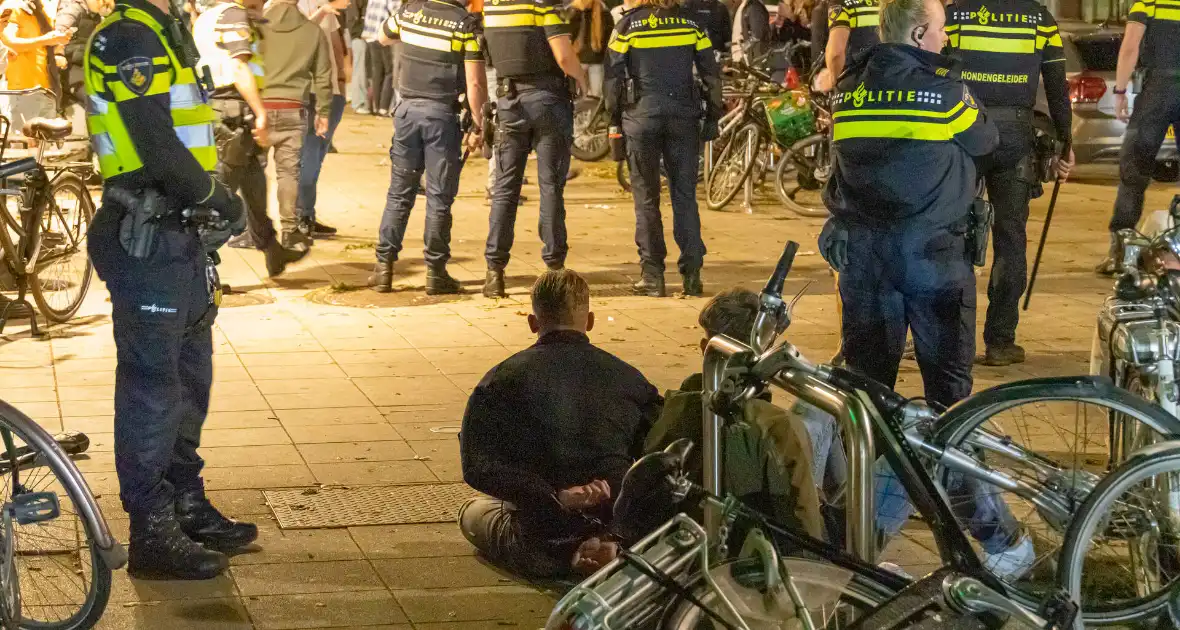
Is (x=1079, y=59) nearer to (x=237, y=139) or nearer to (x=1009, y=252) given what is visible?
(x=1009, y=252)

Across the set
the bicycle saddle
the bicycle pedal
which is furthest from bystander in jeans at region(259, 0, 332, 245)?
the bicycle pedal

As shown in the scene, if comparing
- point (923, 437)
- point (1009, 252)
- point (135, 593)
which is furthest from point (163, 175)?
point (1009, 252)

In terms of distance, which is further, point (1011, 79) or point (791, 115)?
point (791, 115)

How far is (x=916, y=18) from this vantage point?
19.0ft

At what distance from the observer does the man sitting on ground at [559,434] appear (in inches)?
207

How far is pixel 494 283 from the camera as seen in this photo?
10.3m

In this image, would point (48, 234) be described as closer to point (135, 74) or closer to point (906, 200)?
point (135, 74)

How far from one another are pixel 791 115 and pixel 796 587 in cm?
1077

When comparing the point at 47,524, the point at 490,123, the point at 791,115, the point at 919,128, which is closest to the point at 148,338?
the point at 47,524

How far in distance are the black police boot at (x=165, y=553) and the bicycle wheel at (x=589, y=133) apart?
12.1 metres

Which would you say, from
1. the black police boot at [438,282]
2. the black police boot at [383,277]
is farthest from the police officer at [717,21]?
the black police boot at [383,277]

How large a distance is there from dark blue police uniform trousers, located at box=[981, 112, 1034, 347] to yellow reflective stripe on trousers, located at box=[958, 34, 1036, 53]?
0.36 metres

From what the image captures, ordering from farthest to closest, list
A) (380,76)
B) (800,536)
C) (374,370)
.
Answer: (380,76), (374,370), (800,536)

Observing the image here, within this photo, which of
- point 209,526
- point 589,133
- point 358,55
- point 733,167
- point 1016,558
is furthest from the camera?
point 358,55
